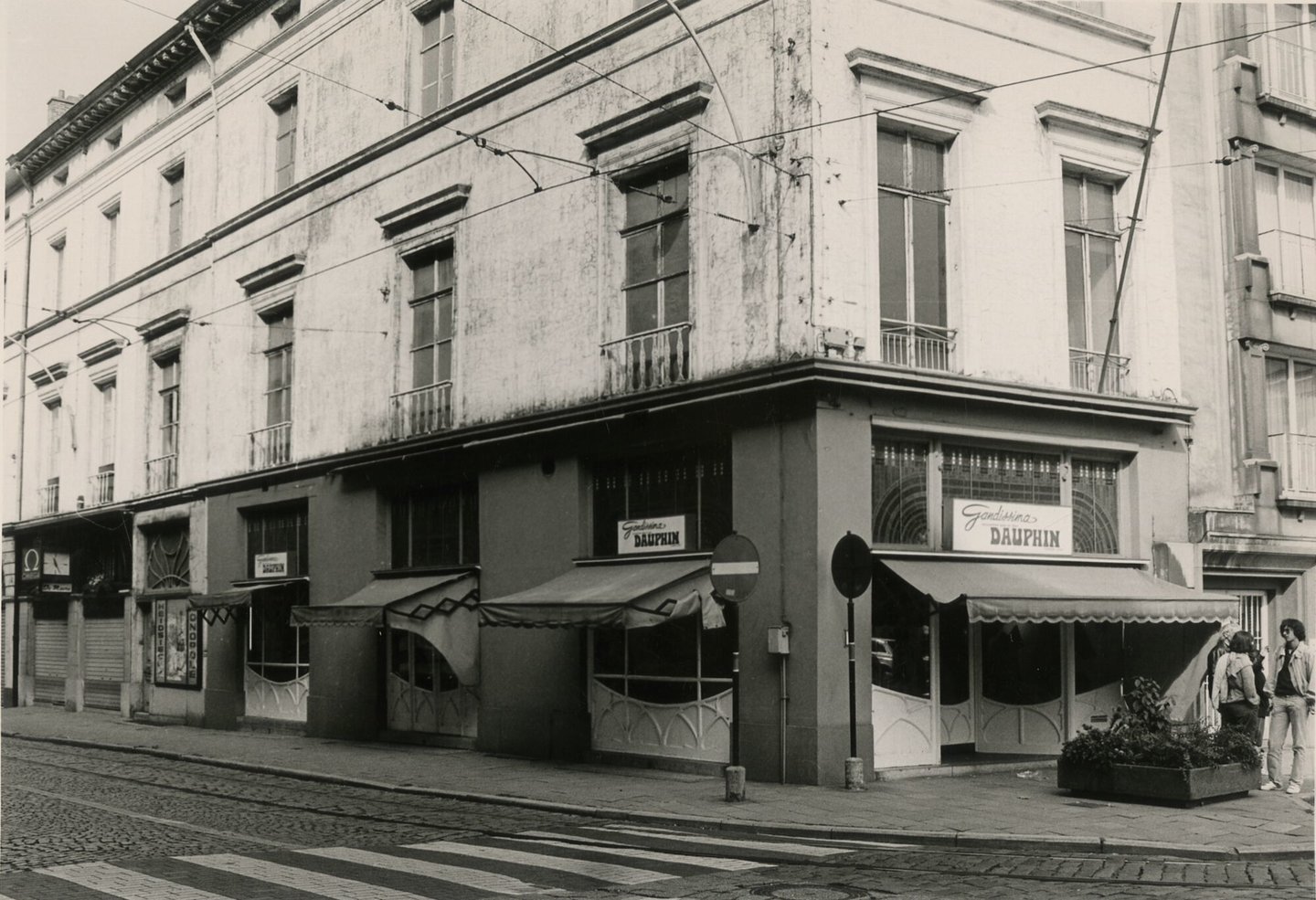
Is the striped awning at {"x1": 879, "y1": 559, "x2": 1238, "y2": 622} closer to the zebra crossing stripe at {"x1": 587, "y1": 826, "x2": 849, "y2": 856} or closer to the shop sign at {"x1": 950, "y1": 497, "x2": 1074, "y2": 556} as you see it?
the shop sign at {"x1": 950, "y1": 497, "x2": 1074, "y2": 556}

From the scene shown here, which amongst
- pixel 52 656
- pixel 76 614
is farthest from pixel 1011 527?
pixel 52 656

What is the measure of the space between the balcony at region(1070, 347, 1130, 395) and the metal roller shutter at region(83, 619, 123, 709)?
22.3 metres

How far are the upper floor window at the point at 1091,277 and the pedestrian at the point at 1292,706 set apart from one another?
4.86 m

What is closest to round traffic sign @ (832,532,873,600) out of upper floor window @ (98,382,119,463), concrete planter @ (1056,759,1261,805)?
concrete planter @ (1056,759,1261,805)

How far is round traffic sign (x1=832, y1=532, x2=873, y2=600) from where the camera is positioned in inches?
578

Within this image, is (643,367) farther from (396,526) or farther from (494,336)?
(396,526)

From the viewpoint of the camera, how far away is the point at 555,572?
64.6 ft

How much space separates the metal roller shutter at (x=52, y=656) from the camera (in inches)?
1252

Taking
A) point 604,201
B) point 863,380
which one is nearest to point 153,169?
point 604,201

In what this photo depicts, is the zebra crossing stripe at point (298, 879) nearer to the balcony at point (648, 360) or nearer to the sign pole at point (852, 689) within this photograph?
the sign pole at point (852, 689)

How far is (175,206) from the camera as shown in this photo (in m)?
30.0

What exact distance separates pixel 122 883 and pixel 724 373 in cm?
952

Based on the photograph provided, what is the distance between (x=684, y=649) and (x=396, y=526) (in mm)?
7736

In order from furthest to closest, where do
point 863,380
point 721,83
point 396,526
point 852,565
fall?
point 396,526 < point 721,83 < point 863,380 < point 852,565
